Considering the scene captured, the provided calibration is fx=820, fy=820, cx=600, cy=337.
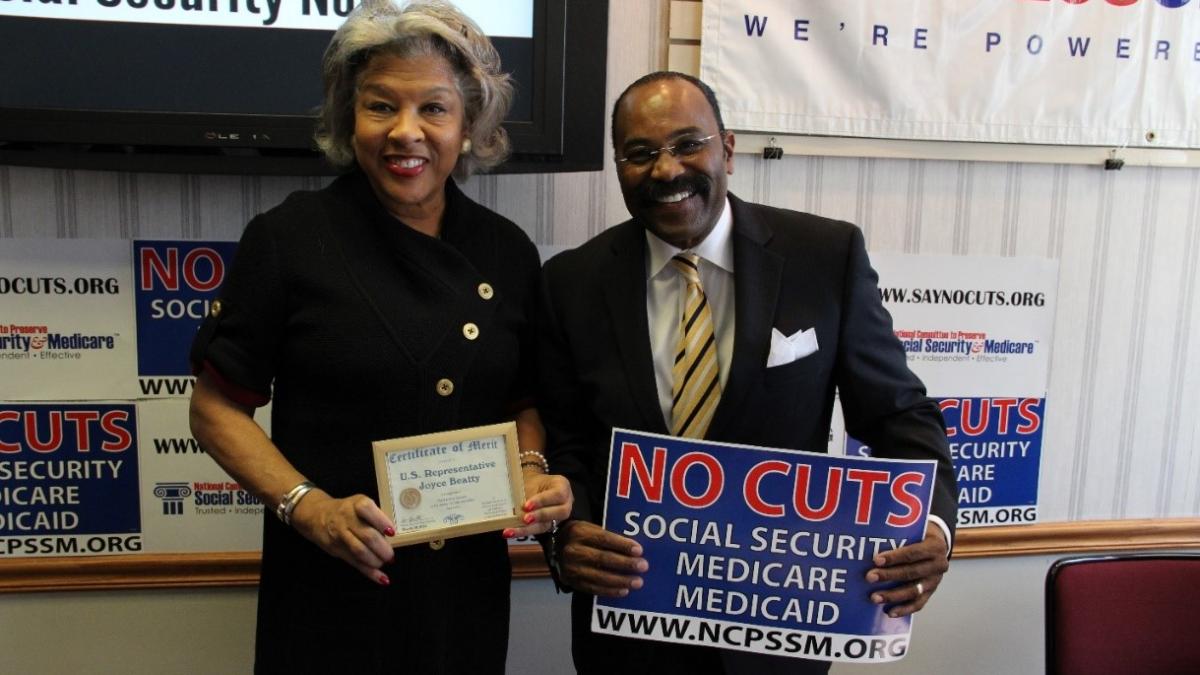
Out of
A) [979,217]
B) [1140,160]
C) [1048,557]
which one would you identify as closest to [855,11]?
[979,217]

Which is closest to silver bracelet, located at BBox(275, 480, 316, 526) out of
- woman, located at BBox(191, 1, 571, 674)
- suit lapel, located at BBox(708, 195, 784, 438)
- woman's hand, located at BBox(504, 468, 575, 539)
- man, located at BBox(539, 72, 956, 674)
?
woman, located at BBox(191, 1, 571, 674)

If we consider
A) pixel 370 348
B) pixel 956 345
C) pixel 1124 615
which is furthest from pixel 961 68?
pixel 370 348

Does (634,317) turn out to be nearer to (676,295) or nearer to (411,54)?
(676,295)

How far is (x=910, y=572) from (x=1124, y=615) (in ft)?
3.30

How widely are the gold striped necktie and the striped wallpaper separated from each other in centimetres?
74

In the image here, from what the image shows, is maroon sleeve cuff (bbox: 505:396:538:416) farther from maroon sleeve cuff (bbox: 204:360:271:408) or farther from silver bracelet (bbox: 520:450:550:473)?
maroon sleeve cuff (bbox: 204:360:271:408)

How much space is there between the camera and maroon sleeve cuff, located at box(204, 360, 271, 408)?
1291 millimetres

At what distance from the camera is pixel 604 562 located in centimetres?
128

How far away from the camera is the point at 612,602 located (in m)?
1.31

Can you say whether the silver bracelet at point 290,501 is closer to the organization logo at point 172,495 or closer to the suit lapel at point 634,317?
the suit lapel at point 634,317

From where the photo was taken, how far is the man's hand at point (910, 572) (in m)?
1.26

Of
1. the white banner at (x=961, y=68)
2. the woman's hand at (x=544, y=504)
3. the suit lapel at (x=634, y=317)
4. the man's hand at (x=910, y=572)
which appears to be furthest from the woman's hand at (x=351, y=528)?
the white banner at (x=961, y=68)

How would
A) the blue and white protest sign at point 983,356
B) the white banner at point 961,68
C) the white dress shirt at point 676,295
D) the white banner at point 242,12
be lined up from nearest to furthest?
the white dress shirt at point 676,295, the white banner at point 242,12, the white banner at point 961,68, the blue and white protest sign at point 983,356

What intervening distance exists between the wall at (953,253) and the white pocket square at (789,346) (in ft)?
2.68
